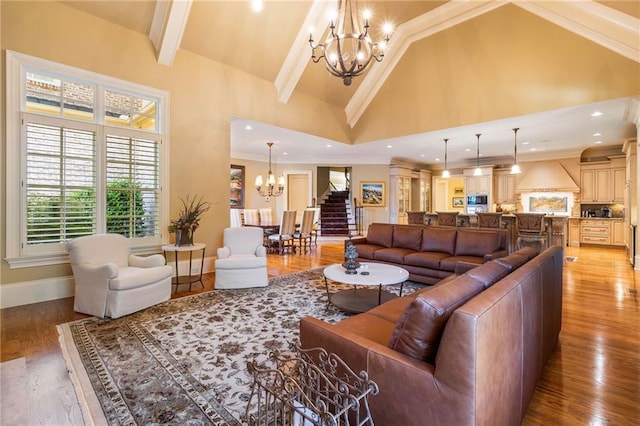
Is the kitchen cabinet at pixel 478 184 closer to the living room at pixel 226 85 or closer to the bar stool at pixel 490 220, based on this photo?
the bar stool at pixel 490 220

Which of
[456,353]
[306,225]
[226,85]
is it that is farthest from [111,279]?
[306,225]

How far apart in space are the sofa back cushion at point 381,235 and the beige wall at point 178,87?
8.96 ft

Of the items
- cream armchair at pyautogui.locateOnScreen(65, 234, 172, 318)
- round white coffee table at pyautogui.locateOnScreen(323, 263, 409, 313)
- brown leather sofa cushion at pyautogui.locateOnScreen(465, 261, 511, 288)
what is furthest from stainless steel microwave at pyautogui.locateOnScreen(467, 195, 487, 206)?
cream armchair at pyautogui.locateOnScreen(65, 234, 172, 318)

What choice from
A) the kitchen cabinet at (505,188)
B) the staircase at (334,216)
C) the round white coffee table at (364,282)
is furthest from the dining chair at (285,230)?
the kitchen cabinet at (505,188)

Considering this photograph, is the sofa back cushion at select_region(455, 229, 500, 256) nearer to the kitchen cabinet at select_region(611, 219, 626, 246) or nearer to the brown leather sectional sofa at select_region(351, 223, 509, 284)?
the brown leather sectional sofa at select_region(351, 223, 509, 284)

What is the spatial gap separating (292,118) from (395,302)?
5.14 m

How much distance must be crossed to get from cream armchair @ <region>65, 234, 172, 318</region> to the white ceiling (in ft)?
10.6

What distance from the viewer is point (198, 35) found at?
15.6 ft

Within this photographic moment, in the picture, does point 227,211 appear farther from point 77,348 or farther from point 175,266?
point 77,348

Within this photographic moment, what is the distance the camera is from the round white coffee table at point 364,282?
3051 millimetres

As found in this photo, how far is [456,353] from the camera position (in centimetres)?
114

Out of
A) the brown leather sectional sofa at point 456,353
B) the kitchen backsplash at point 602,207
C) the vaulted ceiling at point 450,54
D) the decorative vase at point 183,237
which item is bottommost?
the brown leather sectional sofa at point 456,353

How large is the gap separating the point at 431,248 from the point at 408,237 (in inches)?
17.7

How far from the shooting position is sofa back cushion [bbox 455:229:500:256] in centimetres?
444
